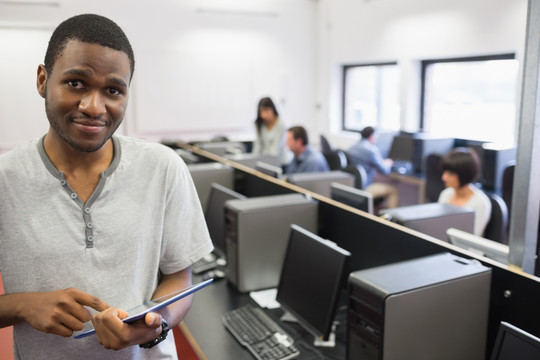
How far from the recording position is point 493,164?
4410 millimetres

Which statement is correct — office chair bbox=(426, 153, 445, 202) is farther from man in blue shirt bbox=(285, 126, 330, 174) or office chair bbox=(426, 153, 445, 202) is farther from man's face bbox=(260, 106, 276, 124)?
man's face bbox=(260, 106, 276, 124)

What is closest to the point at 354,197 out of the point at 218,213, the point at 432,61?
the point at 218,213

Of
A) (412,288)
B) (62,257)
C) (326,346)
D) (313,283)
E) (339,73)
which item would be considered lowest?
(326,346)

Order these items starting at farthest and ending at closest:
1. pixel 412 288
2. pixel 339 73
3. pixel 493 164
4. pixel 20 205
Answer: pixel 339 73
pixel 493 164
pixel 412 288
pixel 20 205

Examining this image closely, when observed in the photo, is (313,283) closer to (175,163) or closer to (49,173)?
(175,163)

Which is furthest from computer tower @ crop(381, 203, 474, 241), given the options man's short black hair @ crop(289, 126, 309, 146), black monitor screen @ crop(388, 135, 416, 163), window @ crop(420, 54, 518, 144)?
black monitor screen @ crop(388, 135, 416, 163)

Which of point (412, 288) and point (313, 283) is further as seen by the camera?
point (313, 283)

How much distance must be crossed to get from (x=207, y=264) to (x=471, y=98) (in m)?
4.30

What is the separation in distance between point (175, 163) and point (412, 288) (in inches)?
26.6

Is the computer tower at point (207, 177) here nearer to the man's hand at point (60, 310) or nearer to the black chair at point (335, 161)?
the black chair at point (335, 161)

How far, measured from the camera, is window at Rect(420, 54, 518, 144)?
516cm

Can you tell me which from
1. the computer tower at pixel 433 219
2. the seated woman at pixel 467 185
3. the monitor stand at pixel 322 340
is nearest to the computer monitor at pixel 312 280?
the monitor stand at pixel 322 340

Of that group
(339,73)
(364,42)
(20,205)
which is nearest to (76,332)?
(20,205)

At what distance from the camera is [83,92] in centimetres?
91
